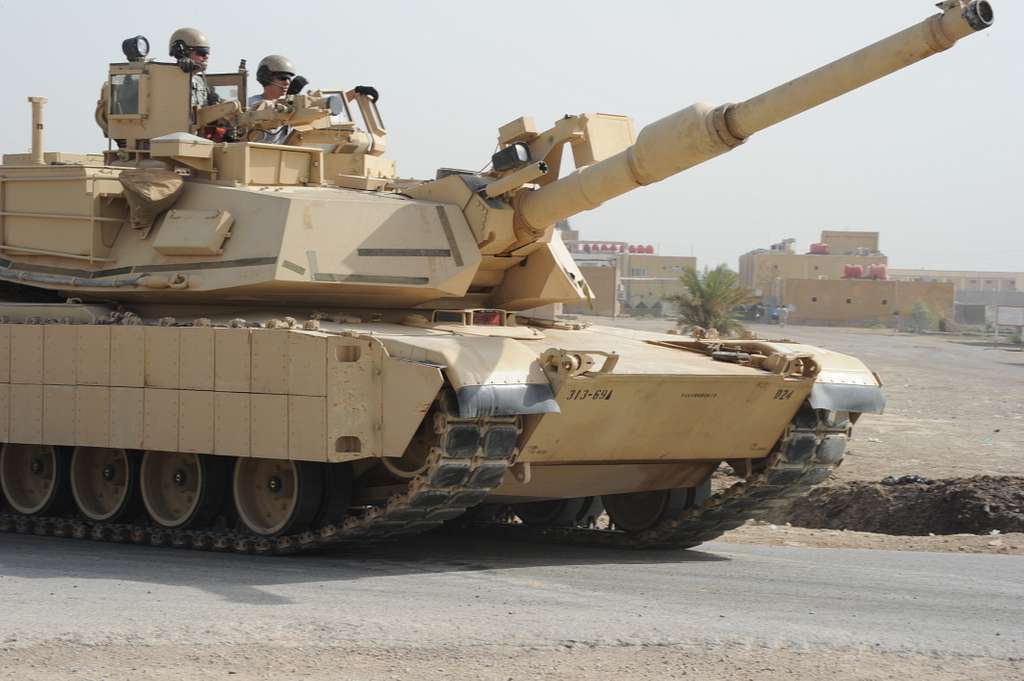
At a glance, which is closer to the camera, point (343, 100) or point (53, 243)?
point (53, 243)

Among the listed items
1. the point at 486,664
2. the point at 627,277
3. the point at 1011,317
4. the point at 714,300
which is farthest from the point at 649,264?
the point at 486,664

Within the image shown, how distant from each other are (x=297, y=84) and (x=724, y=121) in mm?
5727

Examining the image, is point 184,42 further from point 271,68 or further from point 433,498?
point 433,498

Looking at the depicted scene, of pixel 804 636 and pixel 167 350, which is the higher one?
pixel 167 350

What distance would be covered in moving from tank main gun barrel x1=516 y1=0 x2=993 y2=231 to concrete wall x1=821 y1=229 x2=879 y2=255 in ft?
327

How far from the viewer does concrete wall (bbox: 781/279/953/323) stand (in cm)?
7750

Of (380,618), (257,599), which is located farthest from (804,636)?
(257,599)

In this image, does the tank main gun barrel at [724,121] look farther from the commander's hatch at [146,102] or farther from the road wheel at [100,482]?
the road wheel at [100,482]

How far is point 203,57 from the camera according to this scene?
15.3 meters

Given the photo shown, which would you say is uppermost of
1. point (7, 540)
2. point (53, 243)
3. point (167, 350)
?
point (53, 243)

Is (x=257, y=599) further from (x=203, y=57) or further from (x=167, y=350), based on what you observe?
(x=203, y=57)

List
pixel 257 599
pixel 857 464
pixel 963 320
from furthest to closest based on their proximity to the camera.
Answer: pixel 963 320 → pixel 857 464 → pixel 257 599

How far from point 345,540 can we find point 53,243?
416 centimetres

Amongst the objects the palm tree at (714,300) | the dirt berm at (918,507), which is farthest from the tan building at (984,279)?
the dirt berm at (918,507)
